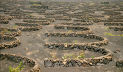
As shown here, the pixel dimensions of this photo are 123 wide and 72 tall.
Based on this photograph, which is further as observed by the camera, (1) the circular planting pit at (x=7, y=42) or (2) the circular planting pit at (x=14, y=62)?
(1) the circular planting pit at (x=7, y=42)

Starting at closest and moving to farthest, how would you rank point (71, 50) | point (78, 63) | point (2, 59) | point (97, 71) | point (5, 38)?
point (97, 71) → point (78, 63) → point (2, 59) → point (71, 50) → point (5, 38)

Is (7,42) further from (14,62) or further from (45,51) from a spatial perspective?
(14,62)

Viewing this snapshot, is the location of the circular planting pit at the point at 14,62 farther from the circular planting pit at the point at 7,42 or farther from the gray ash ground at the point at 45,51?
the circular planting pit at the point at 7,42

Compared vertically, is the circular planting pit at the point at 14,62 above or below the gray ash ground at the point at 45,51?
above

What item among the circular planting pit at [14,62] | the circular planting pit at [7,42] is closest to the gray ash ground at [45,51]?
the circular planting pit at [14,62]

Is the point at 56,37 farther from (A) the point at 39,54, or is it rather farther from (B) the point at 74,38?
(A) the point at 39,54

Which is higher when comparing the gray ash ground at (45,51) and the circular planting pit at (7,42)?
the circular planting pit at (7,42)

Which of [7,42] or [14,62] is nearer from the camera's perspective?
[14,62]

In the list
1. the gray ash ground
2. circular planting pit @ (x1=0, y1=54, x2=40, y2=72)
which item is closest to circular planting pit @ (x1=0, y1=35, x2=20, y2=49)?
the gray ash ground

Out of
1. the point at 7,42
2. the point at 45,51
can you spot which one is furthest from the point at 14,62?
the point at 7,42

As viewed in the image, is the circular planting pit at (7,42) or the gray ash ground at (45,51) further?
the circular planting pit at (7,42)

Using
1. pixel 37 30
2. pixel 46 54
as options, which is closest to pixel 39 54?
pixel 46 54
